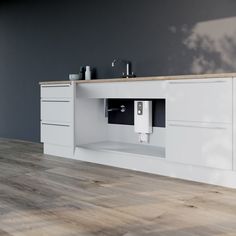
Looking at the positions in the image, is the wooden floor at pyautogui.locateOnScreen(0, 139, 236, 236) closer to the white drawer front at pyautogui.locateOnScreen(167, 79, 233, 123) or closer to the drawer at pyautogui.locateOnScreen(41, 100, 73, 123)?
the white drawer front at pyautogui.locateOnScreen(167, 79, 233, 123)

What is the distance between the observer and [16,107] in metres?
5.24

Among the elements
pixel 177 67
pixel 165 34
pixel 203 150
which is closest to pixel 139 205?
pixel 203 150

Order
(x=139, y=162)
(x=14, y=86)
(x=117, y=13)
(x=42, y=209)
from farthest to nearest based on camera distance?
(x=14, y=86) < (x=117, y=13) < (x=139, y=162) < (x=42, y=209)

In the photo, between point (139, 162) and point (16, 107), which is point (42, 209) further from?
point (16, 107)

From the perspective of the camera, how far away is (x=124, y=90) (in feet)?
10.2

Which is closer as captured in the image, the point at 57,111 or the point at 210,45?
the point at 210,45

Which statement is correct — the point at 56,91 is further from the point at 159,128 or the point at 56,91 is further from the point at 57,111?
the point at 159,128

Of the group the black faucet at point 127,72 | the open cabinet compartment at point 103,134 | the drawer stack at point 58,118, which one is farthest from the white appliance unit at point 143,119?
the drawer stack at point 58,118

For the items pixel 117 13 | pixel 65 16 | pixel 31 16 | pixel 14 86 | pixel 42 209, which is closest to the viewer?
pixel 42 209

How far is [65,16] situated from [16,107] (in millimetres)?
1716

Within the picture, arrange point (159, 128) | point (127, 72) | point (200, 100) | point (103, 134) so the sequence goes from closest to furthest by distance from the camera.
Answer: point (200, 100)
point (159, 128)
point (127, 72)
point (103, 134)

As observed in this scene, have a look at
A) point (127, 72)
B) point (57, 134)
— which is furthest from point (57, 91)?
point (127, 72)

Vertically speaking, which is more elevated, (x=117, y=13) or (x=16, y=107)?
(x=117, y=13)

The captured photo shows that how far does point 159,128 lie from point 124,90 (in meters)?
0.64
